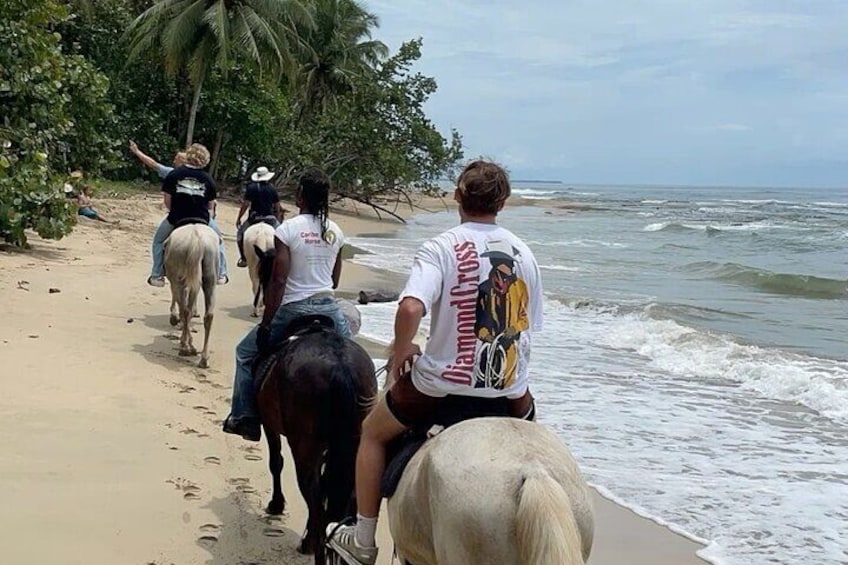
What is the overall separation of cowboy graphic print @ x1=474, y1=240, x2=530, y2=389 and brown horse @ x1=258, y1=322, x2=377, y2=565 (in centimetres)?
138

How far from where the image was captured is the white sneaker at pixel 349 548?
12.6 feet

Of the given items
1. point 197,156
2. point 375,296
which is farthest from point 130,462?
point 375,296

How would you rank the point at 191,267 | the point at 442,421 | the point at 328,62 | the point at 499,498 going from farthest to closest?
the point at 328,62 < the point at 191,267 < the point at 442,421 < the point at 499,498

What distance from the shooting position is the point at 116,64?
106 ft

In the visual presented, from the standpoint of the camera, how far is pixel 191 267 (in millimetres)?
9047

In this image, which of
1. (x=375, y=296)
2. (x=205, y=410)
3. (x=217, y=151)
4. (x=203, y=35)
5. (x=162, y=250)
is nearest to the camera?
(x=205, y=410)

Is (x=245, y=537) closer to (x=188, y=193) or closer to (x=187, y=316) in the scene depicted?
(x=187, y=316)

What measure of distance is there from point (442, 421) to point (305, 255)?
6.79 feet

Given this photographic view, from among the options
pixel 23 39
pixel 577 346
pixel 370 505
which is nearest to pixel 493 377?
pixel 370 505

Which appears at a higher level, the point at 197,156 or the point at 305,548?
the point at 197,156

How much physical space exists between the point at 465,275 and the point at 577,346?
9275 mm

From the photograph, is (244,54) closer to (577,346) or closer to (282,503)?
(577,346)

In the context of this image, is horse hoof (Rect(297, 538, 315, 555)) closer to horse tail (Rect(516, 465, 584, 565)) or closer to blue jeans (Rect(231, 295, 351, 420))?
blue jeans (Rect(231, 295, 351, 420))

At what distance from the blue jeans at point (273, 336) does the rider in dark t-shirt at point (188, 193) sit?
3.92 meters
